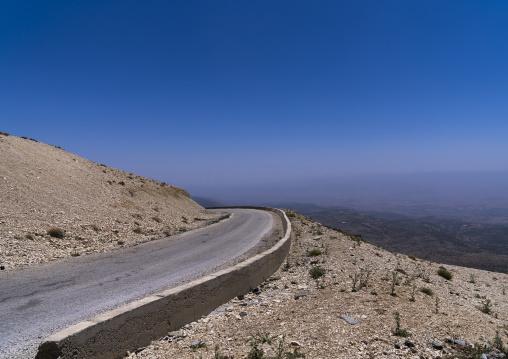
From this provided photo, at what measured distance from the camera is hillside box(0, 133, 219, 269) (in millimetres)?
12562

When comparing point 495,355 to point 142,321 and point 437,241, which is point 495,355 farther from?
point 437,241

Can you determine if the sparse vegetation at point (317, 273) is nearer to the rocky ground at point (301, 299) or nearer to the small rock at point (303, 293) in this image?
the rocky ground at point (301, 299)

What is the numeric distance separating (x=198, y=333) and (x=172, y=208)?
82.1 feet

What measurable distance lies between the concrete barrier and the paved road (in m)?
1.22

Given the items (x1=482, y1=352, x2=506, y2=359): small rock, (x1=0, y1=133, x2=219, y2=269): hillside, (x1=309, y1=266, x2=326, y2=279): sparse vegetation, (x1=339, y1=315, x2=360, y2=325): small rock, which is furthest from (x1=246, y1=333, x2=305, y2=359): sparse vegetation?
(x1=0, y1=133, x2=219, y2=269): hillside

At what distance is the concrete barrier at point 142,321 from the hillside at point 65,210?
7882 mm

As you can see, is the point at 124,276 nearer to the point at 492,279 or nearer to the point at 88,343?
the point at 88,343

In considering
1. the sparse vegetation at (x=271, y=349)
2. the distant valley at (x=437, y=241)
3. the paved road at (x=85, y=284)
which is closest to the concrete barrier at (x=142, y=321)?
the paved road at (x=85, y=284)

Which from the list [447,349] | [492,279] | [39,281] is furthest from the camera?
[492,279]

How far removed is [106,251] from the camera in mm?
13820

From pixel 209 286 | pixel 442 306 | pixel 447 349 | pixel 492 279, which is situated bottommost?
pixel 492 279

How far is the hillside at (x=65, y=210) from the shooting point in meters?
12.6

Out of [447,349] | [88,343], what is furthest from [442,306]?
[88,343]

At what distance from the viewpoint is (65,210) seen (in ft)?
56.0
